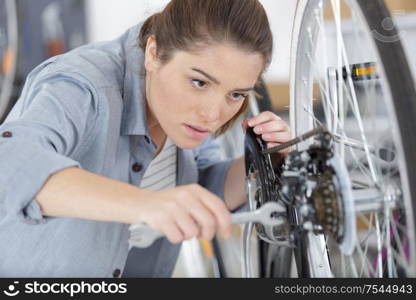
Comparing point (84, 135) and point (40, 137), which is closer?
point (40, 137)

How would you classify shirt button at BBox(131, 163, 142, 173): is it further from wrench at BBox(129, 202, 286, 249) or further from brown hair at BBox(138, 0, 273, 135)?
wrench at BBox(129, 202, 286, 249)

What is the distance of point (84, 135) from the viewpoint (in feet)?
2.41

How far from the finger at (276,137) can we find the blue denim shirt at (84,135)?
0.15 m

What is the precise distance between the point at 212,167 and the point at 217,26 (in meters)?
0.40

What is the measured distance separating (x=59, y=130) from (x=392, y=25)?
1.09 feet

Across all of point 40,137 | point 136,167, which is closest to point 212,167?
point 136,167

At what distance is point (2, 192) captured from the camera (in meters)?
0.62

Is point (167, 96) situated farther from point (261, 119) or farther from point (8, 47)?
point (8, 47)

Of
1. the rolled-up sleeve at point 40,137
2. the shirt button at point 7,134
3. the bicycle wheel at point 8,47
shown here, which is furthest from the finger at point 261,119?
the bicycle wheel at point 8,47

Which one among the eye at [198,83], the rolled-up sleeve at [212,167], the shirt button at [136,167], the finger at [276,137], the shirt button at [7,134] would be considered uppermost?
the eye at [198,83]

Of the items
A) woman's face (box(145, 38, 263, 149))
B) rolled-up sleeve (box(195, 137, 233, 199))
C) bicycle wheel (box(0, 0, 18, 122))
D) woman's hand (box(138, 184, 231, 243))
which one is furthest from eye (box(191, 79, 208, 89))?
bicycle wheel (box(0, 0, 18, 122))

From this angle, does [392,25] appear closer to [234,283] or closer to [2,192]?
[234,283]

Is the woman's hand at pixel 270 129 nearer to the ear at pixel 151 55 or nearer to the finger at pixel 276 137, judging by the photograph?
the finger at pixel 276 137

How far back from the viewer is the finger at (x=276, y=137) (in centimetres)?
82
